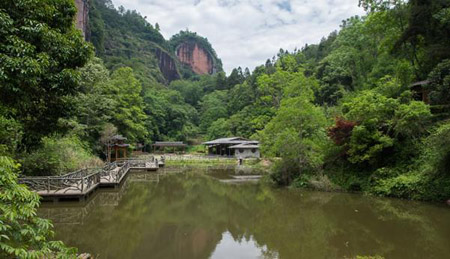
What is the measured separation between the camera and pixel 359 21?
93.8 ft

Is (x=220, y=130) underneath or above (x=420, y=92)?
underneath

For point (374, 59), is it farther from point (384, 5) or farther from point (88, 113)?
point (88, 113)

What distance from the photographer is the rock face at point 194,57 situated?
358ft

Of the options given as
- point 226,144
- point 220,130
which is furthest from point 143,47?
point 226,144

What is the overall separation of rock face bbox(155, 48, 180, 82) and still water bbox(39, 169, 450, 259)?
7849cm

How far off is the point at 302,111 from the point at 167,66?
79.3 meters

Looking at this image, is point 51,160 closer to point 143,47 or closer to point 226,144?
point 226,144

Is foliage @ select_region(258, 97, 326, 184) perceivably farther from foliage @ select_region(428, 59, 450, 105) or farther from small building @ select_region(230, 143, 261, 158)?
small building @ select_region(230, 143, 261, 158)

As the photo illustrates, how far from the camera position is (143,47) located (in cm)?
8700

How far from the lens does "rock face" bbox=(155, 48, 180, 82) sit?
8925 centimetres

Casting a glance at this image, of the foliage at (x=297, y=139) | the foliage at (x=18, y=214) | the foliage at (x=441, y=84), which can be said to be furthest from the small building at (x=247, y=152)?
the foliage at (x=18, y=214)

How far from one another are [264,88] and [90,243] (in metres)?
22.0

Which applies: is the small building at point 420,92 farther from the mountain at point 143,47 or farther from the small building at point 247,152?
the mountain at point 143,47

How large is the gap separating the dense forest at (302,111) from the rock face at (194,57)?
2840 inches
